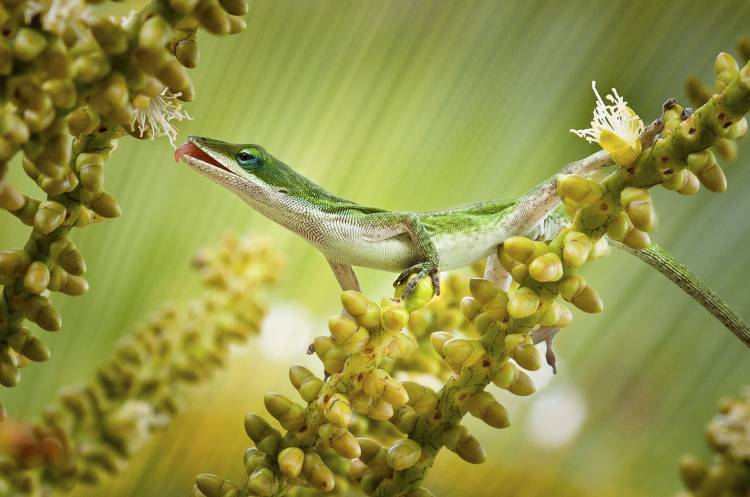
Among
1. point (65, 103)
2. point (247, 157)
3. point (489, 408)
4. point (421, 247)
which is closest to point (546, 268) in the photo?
point (489, 408)

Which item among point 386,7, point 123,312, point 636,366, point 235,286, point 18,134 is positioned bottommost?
point 123,312

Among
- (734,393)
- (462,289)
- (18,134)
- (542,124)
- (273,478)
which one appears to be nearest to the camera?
(18,134)

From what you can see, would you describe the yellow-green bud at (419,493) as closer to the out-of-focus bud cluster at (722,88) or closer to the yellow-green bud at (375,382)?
the yellow-green bud at (375,382)

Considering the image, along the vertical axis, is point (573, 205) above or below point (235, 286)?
above

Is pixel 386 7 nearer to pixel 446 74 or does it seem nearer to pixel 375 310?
pixel 446 74

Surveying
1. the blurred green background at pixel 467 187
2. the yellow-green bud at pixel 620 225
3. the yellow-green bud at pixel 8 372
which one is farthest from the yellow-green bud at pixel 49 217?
the blurred green background at pixel 467 187

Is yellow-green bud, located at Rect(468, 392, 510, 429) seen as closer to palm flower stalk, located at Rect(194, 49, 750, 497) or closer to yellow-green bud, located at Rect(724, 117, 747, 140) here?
palm flower stalk, located at Rect(194, 49, 750, 497)

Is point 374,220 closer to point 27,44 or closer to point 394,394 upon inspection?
point 394,394

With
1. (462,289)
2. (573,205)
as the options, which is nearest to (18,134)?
(573,205)
